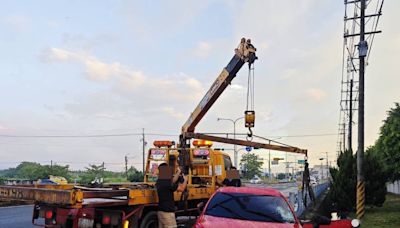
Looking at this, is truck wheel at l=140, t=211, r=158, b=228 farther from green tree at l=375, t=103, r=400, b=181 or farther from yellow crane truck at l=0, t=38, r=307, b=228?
green tree at l=375, t=103, r=400, b=181

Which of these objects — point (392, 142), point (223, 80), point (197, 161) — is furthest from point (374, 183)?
point (197, 161)

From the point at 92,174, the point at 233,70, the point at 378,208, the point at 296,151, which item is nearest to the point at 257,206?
the point at 233,70

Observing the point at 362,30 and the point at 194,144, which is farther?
the point at 362,30

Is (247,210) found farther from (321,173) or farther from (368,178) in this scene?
(321,173)

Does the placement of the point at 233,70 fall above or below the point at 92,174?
above

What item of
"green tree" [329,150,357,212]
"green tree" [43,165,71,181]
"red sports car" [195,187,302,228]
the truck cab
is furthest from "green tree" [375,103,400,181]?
"green tree" [43,165,71,181]

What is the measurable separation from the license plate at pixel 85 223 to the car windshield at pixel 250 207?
228 centimetres

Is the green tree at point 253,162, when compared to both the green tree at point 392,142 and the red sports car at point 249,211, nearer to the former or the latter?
the green tree at point 392,142

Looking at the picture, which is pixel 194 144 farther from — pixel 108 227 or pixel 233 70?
pixel 108 227

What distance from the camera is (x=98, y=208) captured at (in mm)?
7898

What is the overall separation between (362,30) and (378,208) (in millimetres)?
11254

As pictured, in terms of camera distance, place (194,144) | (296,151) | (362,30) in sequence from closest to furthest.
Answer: (194,144)
(296,151)
(362,30)

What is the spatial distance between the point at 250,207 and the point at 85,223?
3089 mm

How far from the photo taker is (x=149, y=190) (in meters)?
8.77
